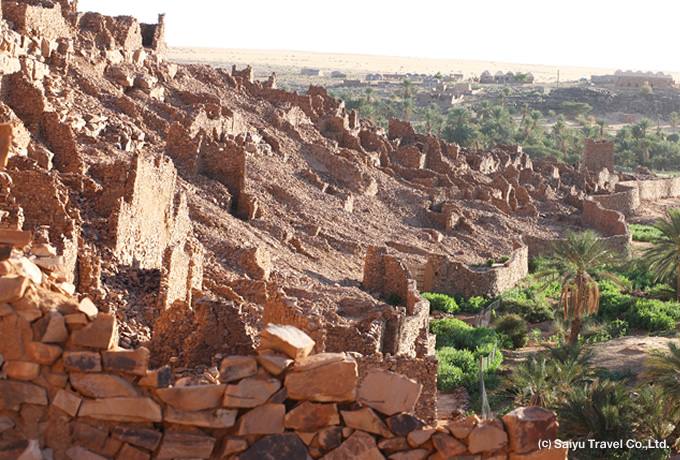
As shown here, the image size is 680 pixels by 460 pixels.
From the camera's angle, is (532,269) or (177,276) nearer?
(177,276)

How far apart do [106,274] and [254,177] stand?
14726mm

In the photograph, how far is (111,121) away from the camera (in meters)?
22.6

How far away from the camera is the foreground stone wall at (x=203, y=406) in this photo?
5238 millimetres

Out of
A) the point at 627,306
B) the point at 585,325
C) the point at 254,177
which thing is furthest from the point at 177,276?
the point at 627,306

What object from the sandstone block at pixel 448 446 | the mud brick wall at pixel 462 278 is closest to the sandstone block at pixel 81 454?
the sandstone block at pixel 448 446

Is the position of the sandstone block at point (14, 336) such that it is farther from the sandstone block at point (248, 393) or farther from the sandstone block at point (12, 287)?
the sandstone block at point (248, 393)

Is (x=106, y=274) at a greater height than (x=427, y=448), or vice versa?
(x=427, y=448)

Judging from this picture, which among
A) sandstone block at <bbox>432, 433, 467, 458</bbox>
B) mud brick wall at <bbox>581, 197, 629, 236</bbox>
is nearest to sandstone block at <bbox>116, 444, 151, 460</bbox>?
sandstone block at <bbox>432, 433, 467, 458</bbox>

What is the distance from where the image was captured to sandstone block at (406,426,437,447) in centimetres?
524

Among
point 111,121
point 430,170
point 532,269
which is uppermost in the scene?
point 111,121

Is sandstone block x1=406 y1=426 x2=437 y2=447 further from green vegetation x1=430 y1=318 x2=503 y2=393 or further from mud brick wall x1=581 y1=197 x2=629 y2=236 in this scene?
mud brick wall x1=581 y1=197 x2=629 y2=236

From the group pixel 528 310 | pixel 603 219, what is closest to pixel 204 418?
pixel 528 310

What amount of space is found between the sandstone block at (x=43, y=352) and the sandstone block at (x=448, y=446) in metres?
2.17

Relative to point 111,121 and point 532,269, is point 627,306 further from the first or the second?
point 111,121
